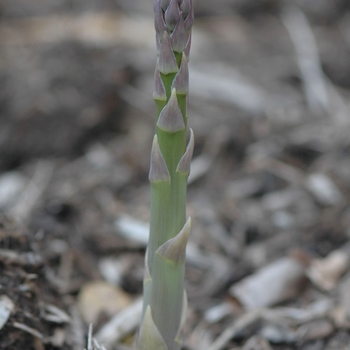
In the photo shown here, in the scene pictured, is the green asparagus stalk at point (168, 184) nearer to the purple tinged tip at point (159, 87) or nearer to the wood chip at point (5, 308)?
the purple tinged tip at point (159, 87)

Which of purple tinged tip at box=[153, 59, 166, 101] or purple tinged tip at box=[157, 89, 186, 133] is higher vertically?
purple tinged tip at box=[153, 59, 166, 101]

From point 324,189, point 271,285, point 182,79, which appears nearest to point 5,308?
point 182,79

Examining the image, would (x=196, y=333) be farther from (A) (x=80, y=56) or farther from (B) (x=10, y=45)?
(B) (x=10, y=45)

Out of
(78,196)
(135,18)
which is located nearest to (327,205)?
(78,196)

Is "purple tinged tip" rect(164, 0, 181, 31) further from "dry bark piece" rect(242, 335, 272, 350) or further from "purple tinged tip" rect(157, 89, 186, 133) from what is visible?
"dry bark piece" rect(242, 335, 272, 350)

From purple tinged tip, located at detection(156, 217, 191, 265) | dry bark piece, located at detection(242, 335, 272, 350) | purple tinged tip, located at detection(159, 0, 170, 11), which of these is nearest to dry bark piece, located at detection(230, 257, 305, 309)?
dry bark piece, located at detection(242, 335, 272, 350)

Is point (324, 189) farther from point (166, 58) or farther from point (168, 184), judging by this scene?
point (166, 58)
